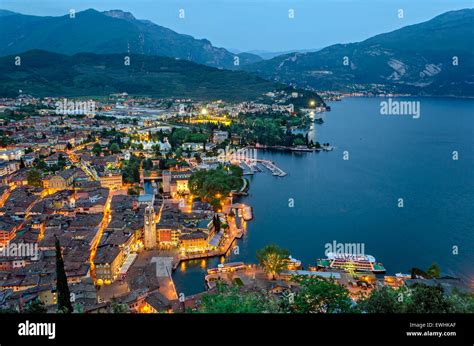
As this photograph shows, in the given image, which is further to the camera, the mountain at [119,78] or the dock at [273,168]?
the mountain at [119,78]

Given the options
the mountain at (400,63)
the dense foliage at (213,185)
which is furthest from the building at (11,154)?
the mountain at (400,63)

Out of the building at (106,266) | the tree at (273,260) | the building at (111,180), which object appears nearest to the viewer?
the building at (106,266)

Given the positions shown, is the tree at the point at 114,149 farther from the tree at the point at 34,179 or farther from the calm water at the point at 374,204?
the calm water at the point at 374,204

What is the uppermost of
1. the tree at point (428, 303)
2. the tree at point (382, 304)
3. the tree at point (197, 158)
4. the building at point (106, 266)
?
the tree at point (197, 158)

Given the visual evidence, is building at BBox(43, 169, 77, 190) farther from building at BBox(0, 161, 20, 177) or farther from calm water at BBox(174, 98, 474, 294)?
calm water at BBox(174, 98, 474, 294)

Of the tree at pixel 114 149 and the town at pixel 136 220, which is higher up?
the tree at pixel 114 149

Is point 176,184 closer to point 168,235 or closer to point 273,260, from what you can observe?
point 168,235

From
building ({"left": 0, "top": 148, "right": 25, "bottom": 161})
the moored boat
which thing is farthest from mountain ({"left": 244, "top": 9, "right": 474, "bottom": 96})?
the moored boat
